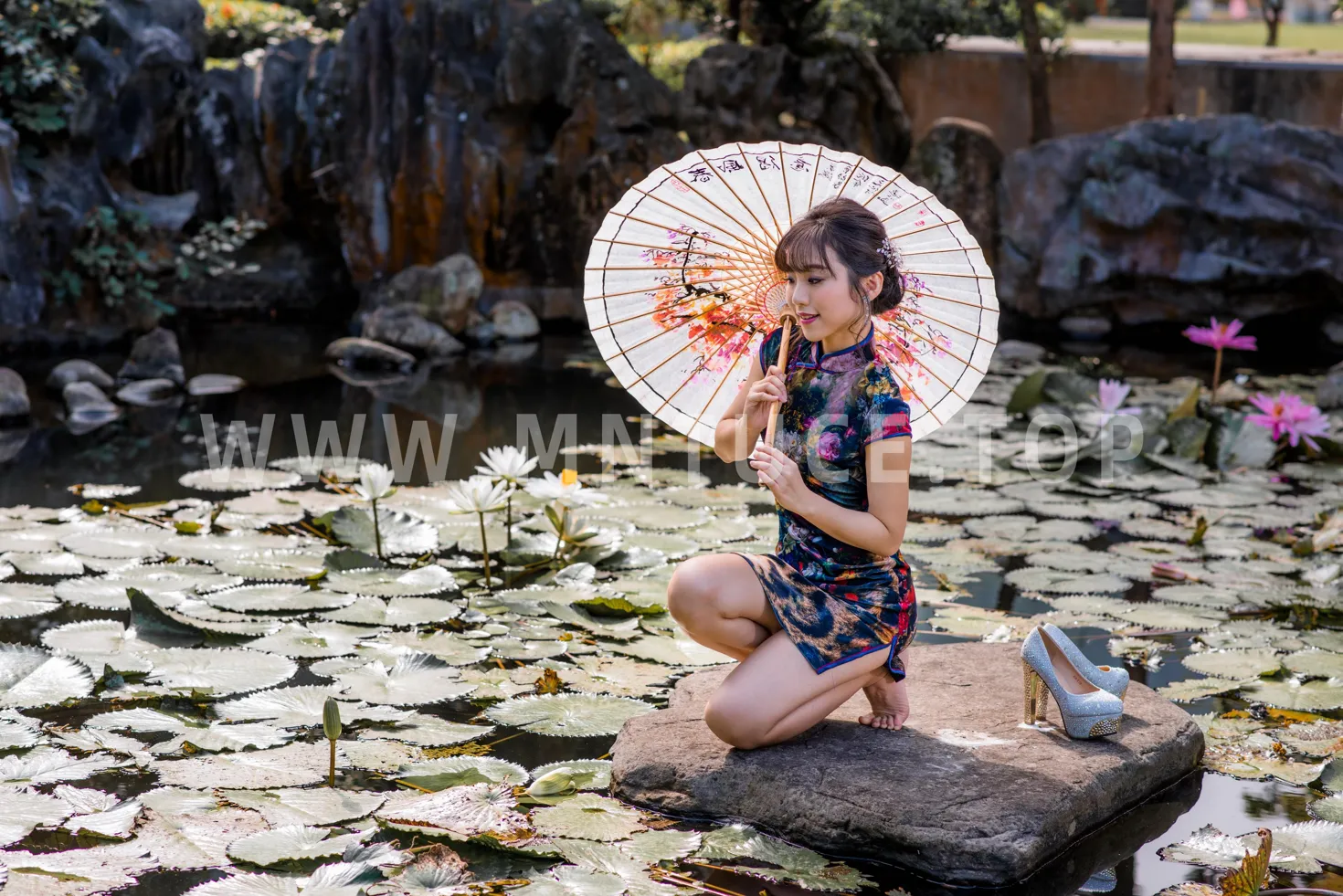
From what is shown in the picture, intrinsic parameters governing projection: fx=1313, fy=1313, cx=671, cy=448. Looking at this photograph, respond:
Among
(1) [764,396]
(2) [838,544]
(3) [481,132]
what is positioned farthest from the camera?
(3) [481,132]

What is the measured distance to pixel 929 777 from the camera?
2082 mm

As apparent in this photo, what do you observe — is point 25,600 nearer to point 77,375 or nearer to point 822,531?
point 822,531

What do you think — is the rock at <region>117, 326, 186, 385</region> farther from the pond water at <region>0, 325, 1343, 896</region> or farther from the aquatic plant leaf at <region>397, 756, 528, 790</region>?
the aquatic plant leaf at <region>397, 756, 528, 790</region>

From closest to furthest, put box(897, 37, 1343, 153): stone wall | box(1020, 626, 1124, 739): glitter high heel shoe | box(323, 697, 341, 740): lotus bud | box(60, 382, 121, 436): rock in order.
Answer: box(323, 697, 341, 740): lotus bud < box(1020, 626, 1124, 739): glitter high heel shoe < box(60, 382, 121, 436): rock < box(897, 37, 1343, 153): stone wall

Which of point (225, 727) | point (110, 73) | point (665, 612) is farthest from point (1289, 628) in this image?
point (110, 73)

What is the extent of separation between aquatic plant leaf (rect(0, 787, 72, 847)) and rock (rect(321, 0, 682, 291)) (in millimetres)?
6411

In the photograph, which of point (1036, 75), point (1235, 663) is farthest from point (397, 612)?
point (1036, 75)

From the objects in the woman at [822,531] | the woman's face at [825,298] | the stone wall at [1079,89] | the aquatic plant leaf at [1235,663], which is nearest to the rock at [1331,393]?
the aquatic plant leaf at [1235,663]

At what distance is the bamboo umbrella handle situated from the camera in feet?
7.14

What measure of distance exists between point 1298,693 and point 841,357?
121 centimetres

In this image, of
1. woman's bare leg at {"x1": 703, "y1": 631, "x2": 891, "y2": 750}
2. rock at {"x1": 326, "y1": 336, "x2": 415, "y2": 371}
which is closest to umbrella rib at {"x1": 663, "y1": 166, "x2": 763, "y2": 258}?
woman's bare leg at {"x1": 703, "y1": 631, "x2": 891, "y2": 750}

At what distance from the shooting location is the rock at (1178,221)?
26.5 feet

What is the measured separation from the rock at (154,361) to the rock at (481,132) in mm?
2138

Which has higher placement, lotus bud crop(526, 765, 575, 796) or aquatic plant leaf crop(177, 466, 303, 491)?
aquatic plant leaf crop(177, 466, 303, 491)
